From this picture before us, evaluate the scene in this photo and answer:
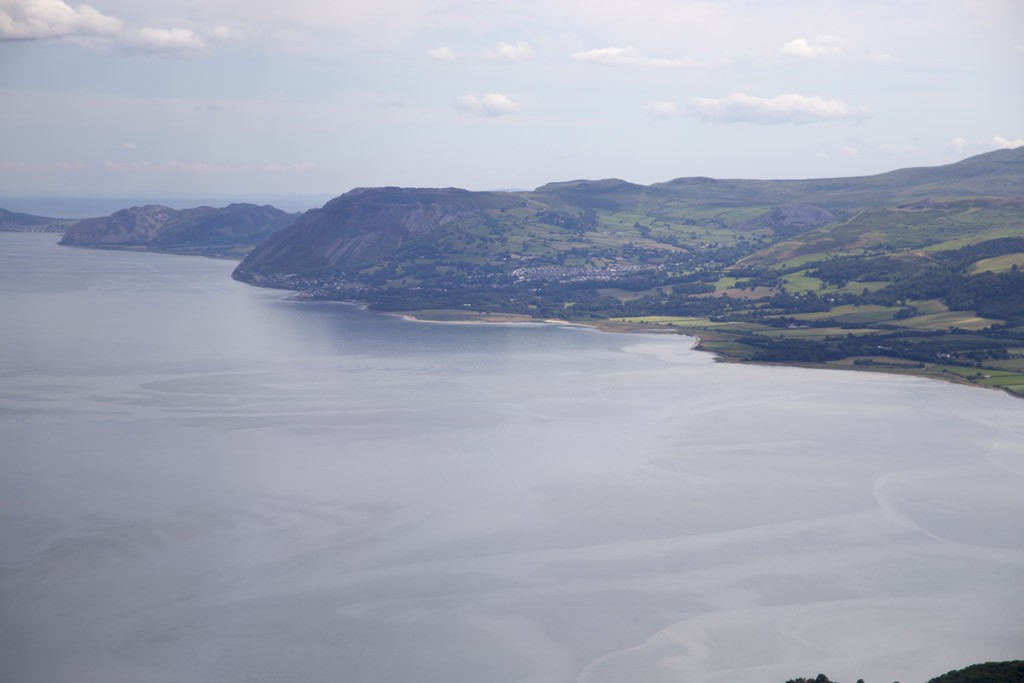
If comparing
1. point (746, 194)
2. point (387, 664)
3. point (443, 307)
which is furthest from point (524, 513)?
point (746, 194)

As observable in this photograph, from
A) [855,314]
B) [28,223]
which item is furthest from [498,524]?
[28,223]

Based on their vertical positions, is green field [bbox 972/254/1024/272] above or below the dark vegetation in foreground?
above

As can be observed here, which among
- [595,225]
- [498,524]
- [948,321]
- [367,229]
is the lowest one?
[498,524]

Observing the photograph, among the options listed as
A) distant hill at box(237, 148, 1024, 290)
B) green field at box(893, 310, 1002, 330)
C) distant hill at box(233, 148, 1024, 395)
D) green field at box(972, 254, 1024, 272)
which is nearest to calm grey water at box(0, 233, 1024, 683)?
distant hill at box(233, 148, 1024, 395)

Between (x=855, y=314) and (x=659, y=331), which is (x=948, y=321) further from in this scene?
(x=659, y=331)

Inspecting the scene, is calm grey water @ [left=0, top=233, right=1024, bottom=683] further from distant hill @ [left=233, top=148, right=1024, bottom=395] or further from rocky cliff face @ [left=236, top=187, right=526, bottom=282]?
rocky cliff face @ [left=236, top=187, right=526, bottom=282]

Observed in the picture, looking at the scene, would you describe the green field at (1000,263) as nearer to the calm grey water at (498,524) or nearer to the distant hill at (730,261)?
the distant hill at (730,261)

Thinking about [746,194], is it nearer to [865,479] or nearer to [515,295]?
[515,295]
